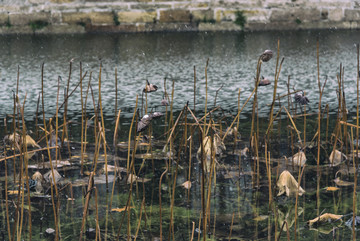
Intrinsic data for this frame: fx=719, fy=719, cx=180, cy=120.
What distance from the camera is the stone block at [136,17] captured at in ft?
46.2

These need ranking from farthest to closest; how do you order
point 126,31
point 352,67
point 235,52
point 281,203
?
point 126,31 → point 235,52 → point 352,67 → point 281,203

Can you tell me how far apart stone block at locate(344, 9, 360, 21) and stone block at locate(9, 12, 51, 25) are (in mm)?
5975

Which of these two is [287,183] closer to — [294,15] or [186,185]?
[186,185]

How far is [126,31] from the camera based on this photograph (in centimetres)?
1406

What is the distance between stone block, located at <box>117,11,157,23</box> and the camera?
46.2ft

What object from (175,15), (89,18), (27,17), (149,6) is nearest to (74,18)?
(89,18)

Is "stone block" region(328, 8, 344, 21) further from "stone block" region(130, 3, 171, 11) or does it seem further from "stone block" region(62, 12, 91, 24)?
"stone block" region(62, 12, 91, 24)

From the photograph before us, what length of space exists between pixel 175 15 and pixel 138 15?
727 mm

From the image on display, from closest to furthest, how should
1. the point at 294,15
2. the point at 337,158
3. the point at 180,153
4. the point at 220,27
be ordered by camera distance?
the point at 337,158 < the point at 180,153 < the point at 220,27 < the point at 294,15

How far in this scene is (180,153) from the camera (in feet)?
13.8

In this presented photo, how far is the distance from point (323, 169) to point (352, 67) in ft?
15.5

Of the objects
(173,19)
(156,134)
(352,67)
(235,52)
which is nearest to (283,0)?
(173,19)

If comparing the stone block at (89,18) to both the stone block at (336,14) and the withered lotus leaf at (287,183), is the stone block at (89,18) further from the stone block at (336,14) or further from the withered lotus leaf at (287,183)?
the withered lotus leaf at (287,183)

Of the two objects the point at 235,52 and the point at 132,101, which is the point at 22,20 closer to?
the point at 235,52
